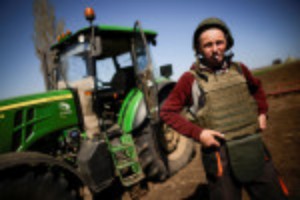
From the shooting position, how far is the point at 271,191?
1132 mm

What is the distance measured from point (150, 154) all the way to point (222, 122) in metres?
1.78

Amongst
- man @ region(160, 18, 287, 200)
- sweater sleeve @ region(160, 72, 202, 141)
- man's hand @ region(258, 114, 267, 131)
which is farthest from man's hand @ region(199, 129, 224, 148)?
man's hand @ region(258, 114, 267, 131)

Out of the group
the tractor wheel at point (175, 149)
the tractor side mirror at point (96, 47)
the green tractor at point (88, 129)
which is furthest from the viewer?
the tractor wheel at point (175, 149)

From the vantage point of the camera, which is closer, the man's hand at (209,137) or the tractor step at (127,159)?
the man's hand at (209,137)

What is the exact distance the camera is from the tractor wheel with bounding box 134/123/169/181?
2705 mm

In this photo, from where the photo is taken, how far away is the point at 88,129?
8.69ft

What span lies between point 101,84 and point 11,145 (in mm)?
1686

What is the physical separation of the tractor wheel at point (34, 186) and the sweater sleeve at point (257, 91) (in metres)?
1.94

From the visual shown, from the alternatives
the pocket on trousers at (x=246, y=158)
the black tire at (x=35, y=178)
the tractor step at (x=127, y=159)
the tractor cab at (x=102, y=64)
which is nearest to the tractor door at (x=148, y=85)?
the tractor cab at (x=102, y=64)

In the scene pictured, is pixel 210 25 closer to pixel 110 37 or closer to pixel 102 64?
pixel 110 37

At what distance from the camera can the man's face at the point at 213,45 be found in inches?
48.3

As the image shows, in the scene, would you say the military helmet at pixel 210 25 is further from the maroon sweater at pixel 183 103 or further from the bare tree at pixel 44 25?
the bare tree at pixel 44 25

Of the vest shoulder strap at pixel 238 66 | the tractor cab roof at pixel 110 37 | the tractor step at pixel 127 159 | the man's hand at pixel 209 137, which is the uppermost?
the tractor cab roof at pixel 110 37

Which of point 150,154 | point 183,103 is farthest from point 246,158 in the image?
point 150,154
